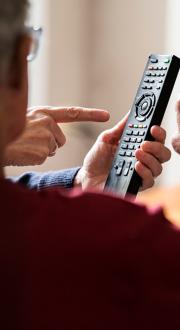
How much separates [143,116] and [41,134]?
0.49 ft

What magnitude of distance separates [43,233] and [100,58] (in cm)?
237

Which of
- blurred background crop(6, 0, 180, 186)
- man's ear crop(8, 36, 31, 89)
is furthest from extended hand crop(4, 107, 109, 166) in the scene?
blurred background crop(6, 0, 180, 186)

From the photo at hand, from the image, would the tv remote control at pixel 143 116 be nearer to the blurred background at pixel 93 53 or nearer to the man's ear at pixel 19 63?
the man's ear at pixel 19 63

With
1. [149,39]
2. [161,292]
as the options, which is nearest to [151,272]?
[161,292]

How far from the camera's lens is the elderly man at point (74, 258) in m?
0.51

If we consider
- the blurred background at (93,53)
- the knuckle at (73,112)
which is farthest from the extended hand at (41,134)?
the blurred background at (93,53)

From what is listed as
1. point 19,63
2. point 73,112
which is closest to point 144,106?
point 73,112

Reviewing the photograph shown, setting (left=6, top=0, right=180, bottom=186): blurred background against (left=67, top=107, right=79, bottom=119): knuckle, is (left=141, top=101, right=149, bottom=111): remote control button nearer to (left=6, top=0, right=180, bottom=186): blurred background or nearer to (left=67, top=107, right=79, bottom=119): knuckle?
(left=67, top=107, right=79, bottom=119): knuckle

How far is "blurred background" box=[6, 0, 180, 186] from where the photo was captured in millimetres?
2625

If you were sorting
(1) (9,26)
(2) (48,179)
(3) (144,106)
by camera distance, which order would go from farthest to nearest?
(2) (48,179)
(3) (144,106)
(1) (9,26)

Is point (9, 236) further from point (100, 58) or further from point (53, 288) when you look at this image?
point (100, 58)

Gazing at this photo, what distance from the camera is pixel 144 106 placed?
100cm

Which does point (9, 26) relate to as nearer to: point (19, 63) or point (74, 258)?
point (19, 63)

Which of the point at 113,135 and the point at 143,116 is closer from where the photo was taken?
the point at 143,116
